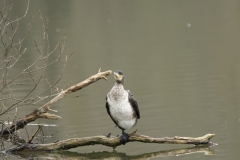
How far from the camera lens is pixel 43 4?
127 feet

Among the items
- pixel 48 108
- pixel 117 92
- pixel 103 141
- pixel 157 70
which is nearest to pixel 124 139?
pixel 103 141

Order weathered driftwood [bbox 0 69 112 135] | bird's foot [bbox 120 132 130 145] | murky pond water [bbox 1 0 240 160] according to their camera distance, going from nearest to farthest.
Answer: bird's foot [bbox 120 132 130 145], weathered driftwood [bbox 0 69 112 135], murky pond water [bbox 1 0 240 160]

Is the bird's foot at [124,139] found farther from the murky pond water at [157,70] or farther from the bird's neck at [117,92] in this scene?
the bird's neck at [117,92]

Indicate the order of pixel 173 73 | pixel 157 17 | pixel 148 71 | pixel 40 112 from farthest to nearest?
pixel 157 17
pixel 148 71
pixel 173 73
pixel 40 112

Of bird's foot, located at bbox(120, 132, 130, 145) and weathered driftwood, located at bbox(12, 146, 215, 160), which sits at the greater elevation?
bird's foot, located at bbox(120, 132, 130, 145)

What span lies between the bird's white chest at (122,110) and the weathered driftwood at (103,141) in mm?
231

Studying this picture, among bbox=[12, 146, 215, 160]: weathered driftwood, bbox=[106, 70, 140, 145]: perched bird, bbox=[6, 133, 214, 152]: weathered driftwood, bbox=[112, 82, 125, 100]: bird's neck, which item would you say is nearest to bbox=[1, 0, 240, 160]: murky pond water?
bbox=[12, 146, 215, 160]: weathered driftwood

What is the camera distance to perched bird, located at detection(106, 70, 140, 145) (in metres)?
8.99

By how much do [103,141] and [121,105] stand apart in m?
0.60

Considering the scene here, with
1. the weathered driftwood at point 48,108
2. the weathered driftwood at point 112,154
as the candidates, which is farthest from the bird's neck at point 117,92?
the weathered driftwood at point 112,154

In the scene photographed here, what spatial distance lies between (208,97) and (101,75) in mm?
4004

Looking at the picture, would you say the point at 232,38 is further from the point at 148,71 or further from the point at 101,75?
the point at 101,75

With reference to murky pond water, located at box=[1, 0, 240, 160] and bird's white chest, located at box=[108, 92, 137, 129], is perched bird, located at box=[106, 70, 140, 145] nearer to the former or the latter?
bird's white chest, located at box=[108, 92, 137, 129]

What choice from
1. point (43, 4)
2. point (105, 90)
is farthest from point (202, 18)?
point (105, 90)
